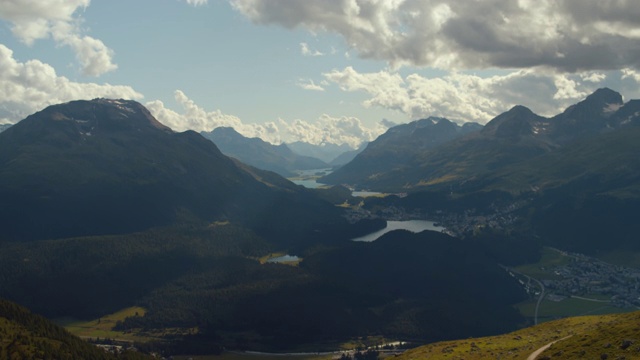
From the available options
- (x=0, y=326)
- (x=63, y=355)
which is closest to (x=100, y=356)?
(x=63, y=355)

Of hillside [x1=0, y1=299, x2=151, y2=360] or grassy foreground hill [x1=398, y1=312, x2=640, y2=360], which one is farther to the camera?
hillside [x1=0, y1=299, x2=151, y2=360]

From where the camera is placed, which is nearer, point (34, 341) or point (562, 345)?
point (562, 345)

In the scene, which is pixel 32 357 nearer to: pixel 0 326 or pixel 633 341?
pixel 0 326

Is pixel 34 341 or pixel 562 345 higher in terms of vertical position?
pixel 562 345

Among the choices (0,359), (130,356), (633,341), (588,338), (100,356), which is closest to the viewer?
(633,341)
